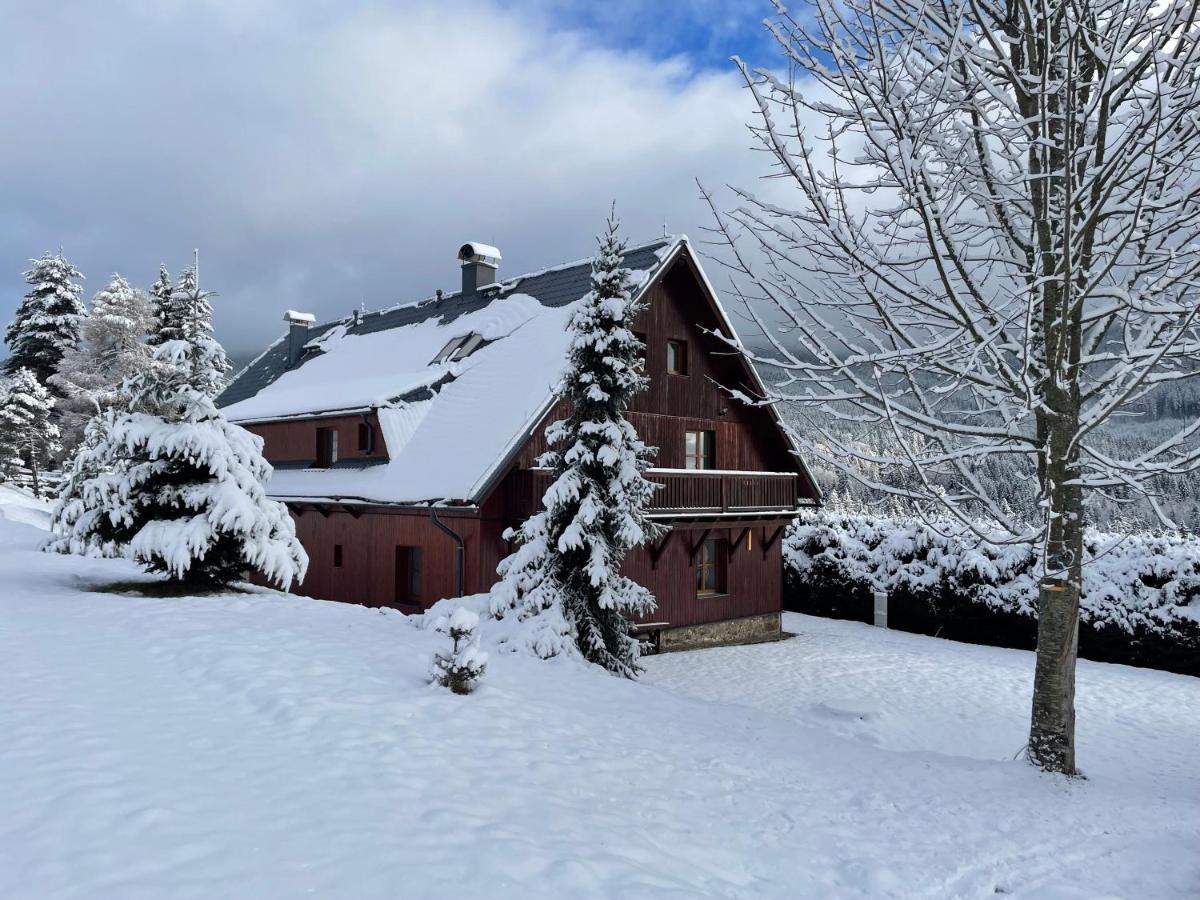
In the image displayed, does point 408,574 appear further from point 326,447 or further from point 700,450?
point 700,450

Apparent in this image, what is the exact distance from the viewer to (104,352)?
3994cm

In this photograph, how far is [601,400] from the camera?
1348cm

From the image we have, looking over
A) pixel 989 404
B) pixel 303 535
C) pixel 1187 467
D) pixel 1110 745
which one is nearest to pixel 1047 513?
pixel 1187 467

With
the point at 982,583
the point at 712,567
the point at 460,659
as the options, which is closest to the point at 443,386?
the point at 712,567

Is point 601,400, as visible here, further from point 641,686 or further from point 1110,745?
point 1110,745

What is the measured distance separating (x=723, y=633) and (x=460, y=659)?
514 inches

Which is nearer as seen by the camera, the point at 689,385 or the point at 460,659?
the point at 460,659

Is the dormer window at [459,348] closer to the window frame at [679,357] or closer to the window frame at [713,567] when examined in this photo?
the window frame at [679,357]

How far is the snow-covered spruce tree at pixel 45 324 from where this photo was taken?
46594 millimetres

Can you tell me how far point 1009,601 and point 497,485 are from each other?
1434 centimetres

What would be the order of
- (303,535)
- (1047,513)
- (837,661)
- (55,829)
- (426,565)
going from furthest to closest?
(303,535) → (837,661) → (426,565) → (1047,513) → (55,829)

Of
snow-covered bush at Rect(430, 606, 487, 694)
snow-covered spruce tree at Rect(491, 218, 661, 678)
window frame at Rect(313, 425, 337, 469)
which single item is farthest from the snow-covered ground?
window frame at Rect(313, 425, 337, 469)

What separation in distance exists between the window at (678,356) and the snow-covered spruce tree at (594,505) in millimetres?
6159

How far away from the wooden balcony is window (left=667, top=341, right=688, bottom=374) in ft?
8.82
